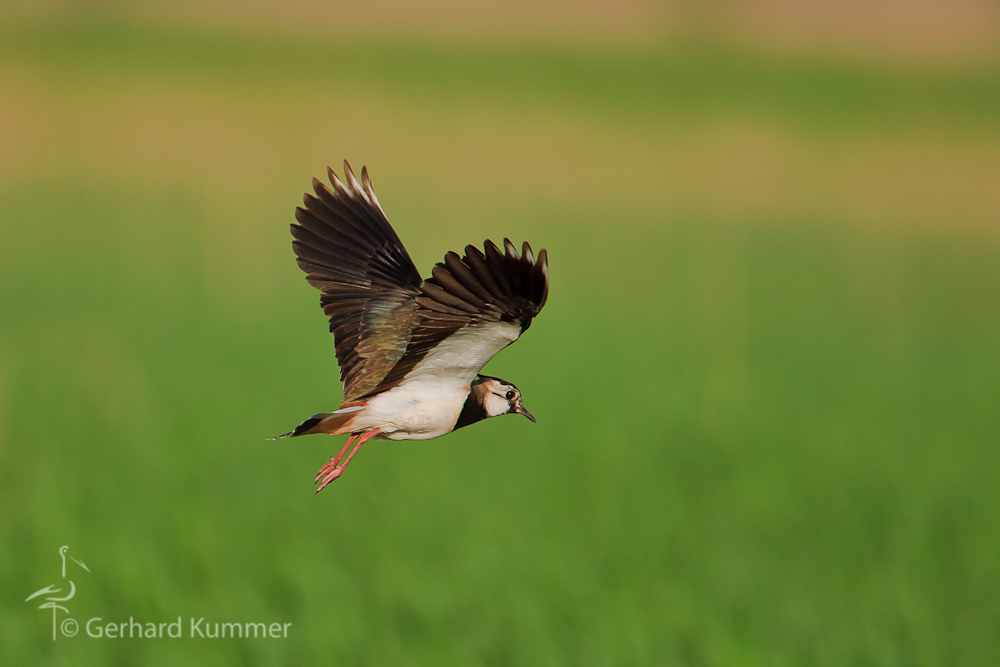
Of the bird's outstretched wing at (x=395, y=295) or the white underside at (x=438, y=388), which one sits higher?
the bird's outstretched wing at (x=395, y=295)

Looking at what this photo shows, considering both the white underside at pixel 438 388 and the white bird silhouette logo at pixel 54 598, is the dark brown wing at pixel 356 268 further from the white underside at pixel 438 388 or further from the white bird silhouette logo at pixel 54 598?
the white bird silhouette logo at pixel 54 598

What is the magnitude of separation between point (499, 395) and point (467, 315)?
4.9 inches

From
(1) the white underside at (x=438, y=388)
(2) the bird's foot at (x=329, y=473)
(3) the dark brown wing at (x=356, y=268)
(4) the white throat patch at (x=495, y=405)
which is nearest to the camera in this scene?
(2) the bird's foot at (x=329, y=473)

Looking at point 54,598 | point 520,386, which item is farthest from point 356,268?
point 520,386

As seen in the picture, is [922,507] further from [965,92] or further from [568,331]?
[965,92]

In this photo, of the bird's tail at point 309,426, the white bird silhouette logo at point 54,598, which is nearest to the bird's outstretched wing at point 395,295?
the bird's tail at point 309,426

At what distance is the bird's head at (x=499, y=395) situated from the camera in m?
1.45

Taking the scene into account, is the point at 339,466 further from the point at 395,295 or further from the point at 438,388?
the point at 395,295

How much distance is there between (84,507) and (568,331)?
9.19 m

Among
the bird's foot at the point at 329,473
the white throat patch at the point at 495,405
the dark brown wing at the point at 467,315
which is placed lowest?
the bird's foot at the point at 329,473

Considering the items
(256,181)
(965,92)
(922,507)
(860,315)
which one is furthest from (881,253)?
(256,181)

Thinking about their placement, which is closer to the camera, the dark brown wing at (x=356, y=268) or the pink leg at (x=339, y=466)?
the pink leg at (x=339, y=466)

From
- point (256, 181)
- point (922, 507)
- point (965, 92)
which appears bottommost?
point (922, 507)

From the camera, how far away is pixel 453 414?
1327mm
